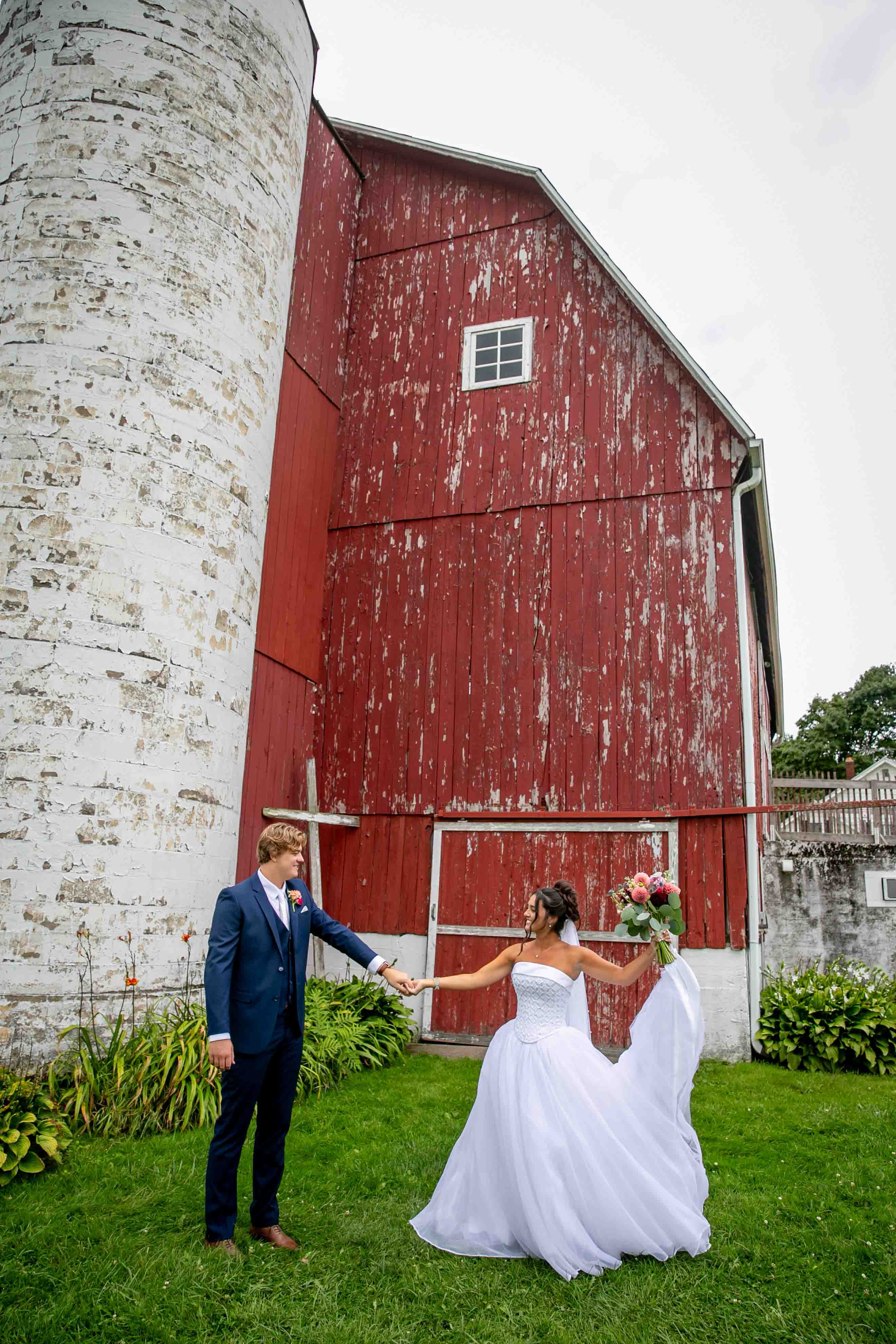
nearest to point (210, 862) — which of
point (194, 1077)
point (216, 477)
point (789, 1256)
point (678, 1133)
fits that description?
point (194, 1077)

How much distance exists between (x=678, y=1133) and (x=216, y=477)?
20.1 ft

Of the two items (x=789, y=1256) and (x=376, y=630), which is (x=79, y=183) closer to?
(x=376, y=630)

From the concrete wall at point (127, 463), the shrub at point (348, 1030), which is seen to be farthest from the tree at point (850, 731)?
the concrete wall at point (127, 463)

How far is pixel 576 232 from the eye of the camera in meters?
10.7

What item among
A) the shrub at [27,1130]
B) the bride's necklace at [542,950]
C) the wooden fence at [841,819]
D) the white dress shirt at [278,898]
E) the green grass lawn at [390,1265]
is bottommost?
the green grass lawn at [390,1265]

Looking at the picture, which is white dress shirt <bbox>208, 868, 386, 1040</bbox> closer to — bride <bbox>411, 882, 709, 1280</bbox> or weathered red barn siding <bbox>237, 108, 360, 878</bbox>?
bride <bbox>411, 882, 709, 1280</bbox>

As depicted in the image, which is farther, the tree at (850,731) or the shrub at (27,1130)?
the tree at (850,731)

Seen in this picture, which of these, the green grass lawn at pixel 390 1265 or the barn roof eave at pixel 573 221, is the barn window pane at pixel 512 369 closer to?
the barn roof eave at pixel 573 221

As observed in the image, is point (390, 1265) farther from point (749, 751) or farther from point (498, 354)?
point (498, 354)

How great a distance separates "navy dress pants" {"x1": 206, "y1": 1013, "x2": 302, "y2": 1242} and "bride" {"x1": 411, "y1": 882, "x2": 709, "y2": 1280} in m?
0.69

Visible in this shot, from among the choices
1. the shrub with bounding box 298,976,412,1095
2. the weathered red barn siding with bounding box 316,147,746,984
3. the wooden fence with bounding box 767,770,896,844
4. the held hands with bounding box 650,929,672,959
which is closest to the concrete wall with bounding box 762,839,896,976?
the wooden fence with bounding box 767,770,896,844

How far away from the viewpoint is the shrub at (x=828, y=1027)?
8.12 meters

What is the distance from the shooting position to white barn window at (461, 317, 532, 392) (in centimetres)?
1076

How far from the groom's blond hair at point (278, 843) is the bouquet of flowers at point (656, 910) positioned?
5.52 ft
